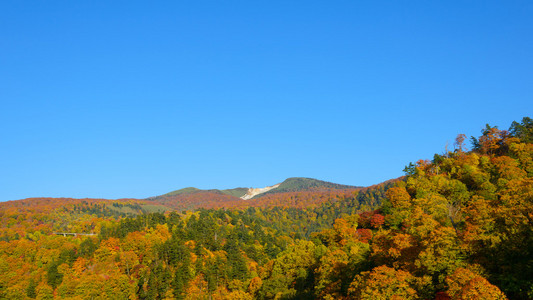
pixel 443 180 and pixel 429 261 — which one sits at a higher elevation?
pixel 443 180

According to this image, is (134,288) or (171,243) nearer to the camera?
(134,288)

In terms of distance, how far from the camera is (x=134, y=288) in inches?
5876

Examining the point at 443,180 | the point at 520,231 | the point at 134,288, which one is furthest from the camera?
the point at 134,288

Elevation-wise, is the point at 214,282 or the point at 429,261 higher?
the point at 429,261

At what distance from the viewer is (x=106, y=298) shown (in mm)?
139500

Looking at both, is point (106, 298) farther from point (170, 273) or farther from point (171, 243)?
point (171, 243)

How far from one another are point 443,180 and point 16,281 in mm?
165392

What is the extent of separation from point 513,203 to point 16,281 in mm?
178509

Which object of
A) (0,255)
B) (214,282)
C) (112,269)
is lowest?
(214,282)

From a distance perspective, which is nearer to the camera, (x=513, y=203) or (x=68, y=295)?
(x=513, y=203)

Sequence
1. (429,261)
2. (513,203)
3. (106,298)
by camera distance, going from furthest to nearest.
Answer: (106,298) → (513,203) → (429,261)

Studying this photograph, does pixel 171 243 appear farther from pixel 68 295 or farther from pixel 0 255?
pixel 0 255

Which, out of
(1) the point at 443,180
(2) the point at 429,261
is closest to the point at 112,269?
(1) the point at 443,180

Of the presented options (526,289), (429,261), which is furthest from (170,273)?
(526,289)
